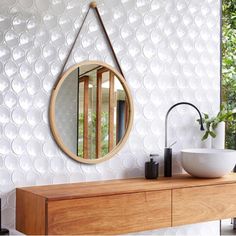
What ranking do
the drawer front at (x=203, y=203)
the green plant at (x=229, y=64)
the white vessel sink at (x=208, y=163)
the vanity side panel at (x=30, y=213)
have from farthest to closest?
the green plant at (x=229, y=64), the white vessel sink at (x=208, y=163), the drawer front at (x=203, y=203), the vanity side panel at (x=30, y=213)

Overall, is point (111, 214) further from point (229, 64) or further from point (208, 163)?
point (229, 64)

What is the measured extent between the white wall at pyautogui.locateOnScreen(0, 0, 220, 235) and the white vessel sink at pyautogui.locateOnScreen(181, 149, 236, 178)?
323 mm

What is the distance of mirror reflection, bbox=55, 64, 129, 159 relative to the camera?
3.44 meters

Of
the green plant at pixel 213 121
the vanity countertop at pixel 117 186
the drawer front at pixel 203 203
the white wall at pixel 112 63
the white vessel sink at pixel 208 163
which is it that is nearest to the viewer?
the vanity countertop at pixel 117 186

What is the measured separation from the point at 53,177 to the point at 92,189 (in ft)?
1.17

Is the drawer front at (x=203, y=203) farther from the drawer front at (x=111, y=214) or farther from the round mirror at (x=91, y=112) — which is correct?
the round mirror at (x=91, y=112)

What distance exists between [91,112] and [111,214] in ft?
2.65

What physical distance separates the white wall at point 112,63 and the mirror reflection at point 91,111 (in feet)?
0.32

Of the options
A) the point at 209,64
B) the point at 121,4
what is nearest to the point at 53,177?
the point at 121,4

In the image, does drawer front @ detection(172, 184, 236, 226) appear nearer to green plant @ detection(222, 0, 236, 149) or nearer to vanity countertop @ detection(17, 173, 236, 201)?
vanity countertop @ detection(17, 173, 236, 201)

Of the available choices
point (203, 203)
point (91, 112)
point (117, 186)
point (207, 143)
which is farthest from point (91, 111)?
point (207, 143)

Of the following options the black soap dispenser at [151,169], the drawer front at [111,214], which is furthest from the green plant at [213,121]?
the drawer front at [111,214]

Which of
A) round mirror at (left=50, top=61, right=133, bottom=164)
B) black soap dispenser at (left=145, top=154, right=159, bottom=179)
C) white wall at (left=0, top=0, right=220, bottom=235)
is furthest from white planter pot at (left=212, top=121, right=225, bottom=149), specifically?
round mirror at (left=50, top=61, right=133, bottom=164)

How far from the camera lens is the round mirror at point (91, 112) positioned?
135 inches
